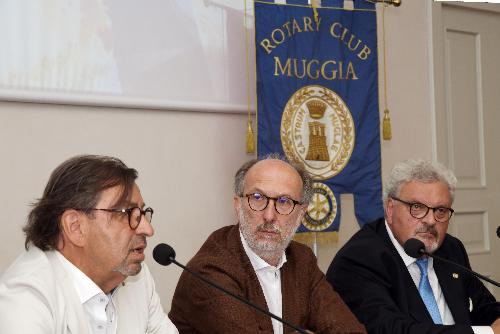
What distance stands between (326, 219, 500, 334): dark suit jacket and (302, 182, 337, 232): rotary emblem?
0.86 metres

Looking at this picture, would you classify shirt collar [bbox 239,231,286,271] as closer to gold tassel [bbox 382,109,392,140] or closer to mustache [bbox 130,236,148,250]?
mustache [bbox 130,236,148,250]

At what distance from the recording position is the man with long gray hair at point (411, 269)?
9.88ft

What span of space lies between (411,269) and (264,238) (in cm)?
80

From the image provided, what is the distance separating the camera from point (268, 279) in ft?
9.32

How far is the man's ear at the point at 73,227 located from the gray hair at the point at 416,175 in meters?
1.60

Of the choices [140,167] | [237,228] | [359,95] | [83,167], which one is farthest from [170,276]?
[83,167]

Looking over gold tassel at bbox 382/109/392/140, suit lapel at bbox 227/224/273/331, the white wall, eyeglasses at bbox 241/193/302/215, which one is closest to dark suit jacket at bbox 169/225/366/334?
suit lapel at bbox 227/224/273/331

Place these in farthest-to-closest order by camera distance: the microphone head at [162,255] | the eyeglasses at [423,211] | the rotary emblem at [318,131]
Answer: the rotary emblem at [318,131]
the eyeglasses at [423,211]
the microphone head at [162,255]

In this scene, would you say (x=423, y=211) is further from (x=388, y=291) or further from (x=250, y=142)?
(x=250, y=142)

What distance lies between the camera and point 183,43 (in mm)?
3945

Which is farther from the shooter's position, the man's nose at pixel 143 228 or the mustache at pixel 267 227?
the mustache at pixel 267 227

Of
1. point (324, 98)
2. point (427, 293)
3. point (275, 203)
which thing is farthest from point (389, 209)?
point (324, 98)

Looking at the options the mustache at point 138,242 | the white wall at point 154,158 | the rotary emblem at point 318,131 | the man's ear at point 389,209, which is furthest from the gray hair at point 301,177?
the rotary emblem at point 318,131

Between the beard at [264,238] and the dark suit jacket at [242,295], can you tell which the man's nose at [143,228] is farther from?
the beard at [264,238]
